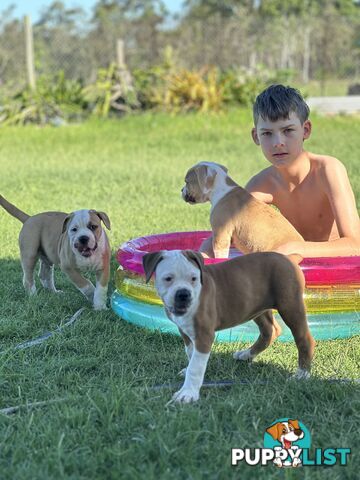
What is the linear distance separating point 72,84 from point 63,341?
47.9 ft

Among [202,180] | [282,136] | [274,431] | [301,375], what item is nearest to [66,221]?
[202,180]

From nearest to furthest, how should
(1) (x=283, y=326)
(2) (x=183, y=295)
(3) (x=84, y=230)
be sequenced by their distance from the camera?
(2) (x=183, y=295)
(1) (x=283, y=326)
(3) (x=84, y=230)

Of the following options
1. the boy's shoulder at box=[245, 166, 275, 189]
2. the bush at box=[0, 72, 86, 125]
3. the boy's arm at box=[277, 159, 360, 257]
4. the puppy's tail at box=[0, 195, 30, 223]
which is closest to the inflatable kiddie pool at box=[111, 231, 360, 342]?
the boy's arm at box=[277, 159, 360, 257]

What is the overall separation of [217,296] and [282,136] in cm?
154

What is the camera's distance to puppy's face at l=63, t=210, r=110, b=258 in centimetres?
482

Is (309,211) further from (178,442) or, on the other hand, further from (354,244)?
(178,442)

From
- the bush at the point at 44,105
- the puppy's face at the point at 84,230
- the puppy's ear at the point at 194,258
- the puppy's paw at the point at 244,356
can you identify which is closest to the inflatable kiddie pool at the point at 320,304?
the puppy's paw at the point at 244,356

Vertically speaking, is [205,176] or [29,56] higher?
[29,56]

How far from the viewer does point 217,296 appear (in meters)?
3.37

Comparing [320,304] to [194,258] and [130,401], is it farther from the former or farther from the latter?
[130,401]

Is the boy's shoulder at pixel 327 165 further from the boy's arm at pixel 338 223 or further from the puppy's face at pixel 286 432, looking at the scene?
the puppy's face at pixel 286 432

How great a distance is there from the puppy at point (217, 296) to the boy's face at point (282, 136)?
4.07ft

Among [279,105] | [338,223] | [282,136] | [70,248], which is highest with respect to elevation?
[279,105]

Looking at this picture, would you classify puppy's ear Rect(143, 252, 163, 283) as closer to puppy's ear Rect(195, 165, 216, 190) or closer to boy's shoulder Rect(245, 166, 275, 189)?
puppy's ear Rect(195, 165, 216, 190)
